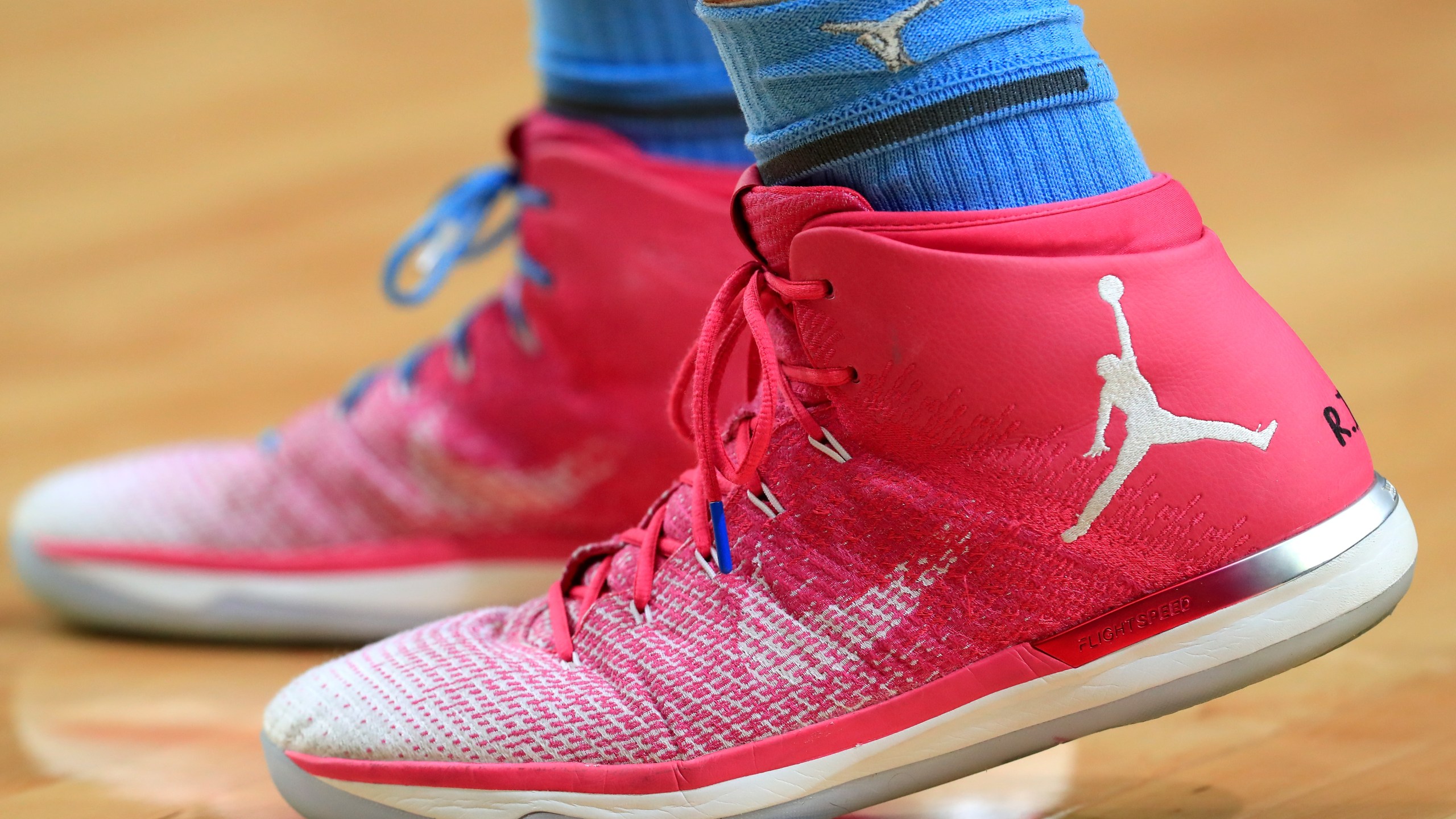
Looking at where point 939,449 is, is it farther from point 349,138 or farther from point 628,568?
point 349,138

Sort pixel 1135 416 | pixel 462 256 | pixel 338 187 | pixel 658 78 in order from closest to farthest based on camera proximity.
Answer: pixel 1135 416, pixel 658 78, pixel 462 256, pixel 338 187

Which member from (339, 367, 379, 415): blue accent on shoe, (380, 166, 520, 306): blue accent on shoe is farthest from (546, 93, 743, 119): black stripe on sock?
(339, 367, 379, 415): blue accent on shoe

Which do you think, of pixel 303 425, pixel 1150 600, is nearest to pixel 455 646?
pixel 1150 600

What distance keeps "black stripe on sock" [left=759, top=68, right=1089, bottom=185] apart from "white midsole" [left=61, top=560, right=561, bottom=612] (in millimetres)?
486

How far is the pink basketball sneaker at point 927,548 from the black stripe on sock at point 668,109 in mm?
312

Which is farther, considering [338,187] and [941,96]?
[338,187]

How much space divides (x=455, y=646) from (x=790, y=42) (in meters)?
0.32

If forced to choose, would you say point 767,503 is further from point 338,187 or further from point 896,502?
point 338,187

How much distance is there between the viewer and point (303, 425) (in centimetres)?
103

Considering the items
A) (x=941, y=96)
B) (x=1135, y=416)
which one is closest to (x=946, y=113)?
(x=941, y=96)

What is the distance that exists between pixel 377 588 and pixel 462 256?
0.26 metres

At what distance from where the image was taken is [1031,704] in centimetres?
55

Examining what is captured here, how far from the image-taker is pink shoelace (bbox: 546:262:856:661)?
1.86 ft

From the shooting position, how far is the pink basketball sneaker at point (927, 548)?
20.5 inches
